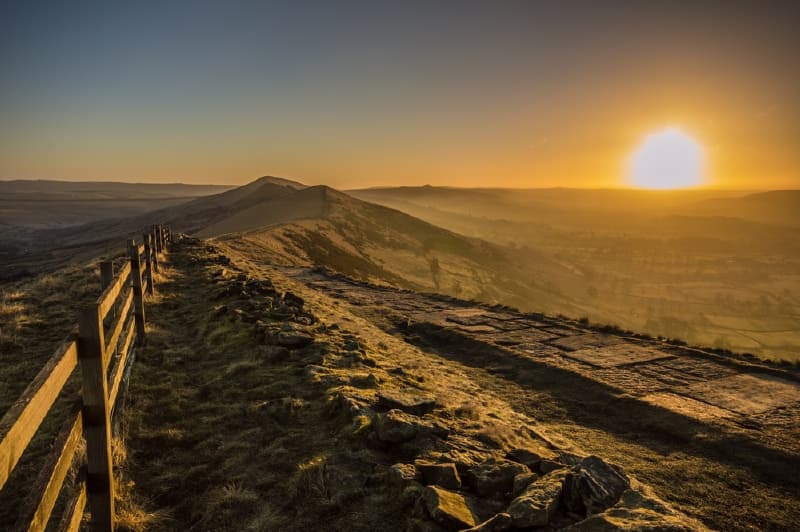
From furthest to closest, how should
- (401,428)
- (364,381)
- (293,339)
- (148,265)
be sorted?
(148,265)
(293,339)
(364,381)
(401,428)

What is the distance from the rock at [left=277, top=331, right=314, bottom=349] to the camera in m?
9.29

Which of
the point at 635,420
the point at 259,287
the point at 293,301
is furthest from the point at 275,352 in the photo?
the point at 635,420

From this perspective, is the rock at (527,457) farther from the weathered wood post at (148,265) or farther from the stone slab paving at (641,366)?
the weathered wood post at (148,265)

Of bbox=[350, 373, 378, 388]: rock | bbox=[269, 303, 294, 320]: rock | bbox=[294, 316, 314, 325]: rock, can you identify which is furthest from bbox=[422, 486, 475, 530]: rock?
bbox=[269, 303, 294, 320]: rock

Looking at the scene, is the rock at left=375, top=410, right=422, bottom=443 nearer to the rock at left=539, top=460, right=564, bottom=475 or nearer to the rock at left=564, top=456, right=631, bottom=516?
the rock at left=539, top=460, right=564, bottom=475

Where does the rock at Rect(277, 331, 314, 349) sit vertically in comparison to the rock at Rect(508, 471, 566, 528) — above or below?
below

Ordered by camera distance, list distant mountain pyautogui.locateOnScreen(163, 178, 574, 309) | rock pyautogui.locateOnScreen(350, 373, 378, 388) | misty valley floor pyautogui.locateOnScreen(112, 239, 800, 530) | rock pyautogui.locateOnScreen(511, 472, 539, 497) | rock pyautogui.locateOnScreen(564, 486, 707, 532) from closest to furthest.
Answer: rock pyautogui.locateOnScreen(564, 486, 707, 532) → rock pyautogui.locateOnScreen(511, 472, 539, 497) → misty valley floor pyautogui.locateOnScreen(112, 239, 800, 530) → rock pyautogui.locateOnScreen(350, 373, 378, 388) → distant mountain pyautogui.locateOnScreen(163, 178, 574, 309)

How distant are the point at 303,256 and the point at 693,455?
30.3 metres

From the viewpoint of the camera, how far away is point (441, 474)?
183 inches

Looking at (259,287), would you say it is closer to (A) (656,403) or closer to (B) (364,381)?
(B) (364,381)

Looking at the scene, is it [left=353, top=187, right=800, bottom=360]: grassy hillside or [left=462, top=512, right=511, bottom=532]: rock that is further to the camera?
[left=353, top=187, right=800, bottom=360]: grassy hillside

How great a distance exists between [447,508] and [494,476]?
2.79 ft

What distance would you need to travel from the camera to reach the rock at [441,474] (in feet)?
15.0

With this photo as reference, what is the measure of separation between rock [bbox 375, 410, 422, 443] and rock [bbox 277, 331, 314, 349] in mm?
3921
